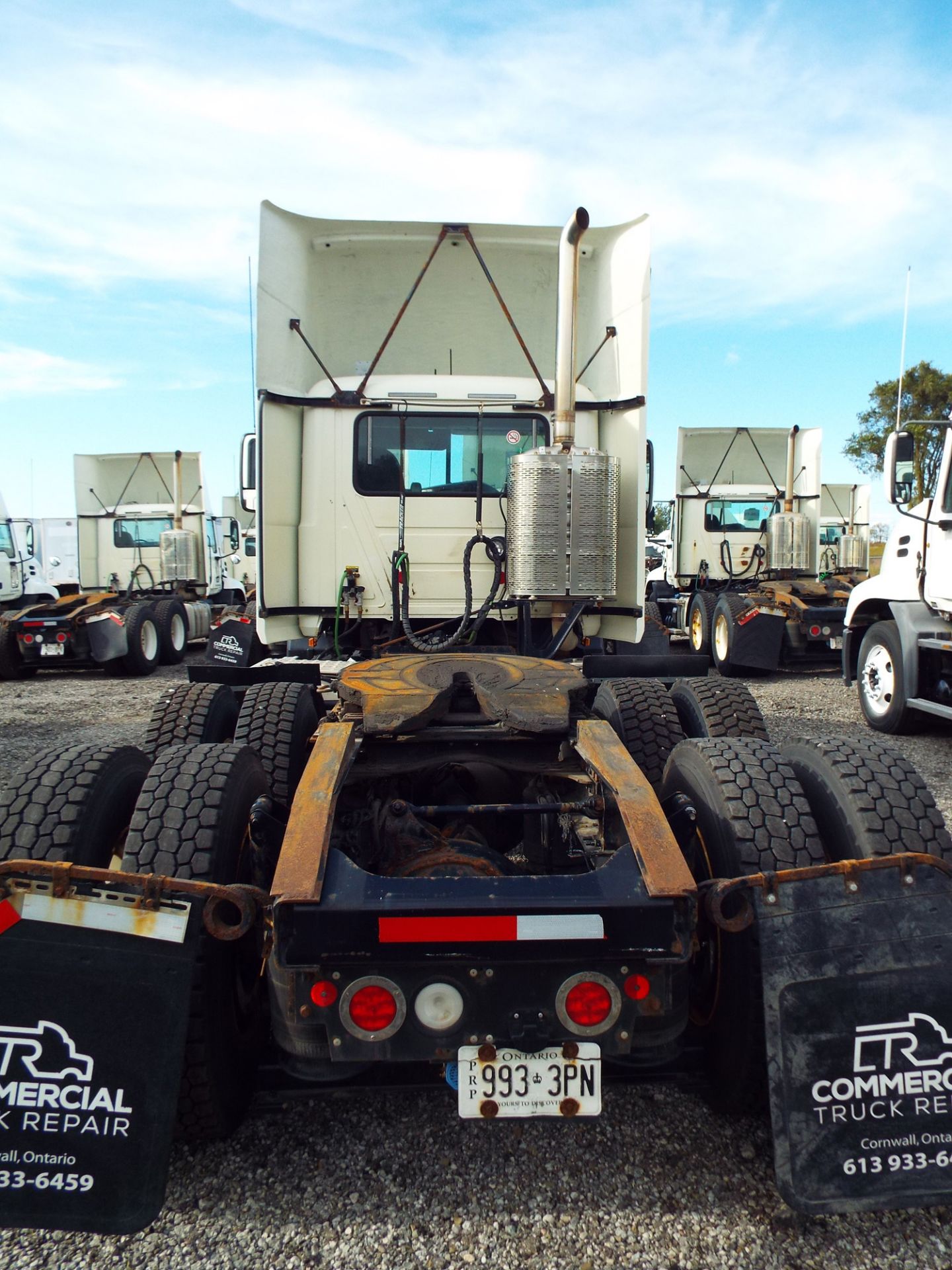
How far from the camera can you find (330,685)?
4.52m

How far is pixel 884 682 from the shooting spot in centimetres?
805

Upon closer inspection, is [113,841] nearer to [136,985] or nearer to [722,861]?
[136,985]

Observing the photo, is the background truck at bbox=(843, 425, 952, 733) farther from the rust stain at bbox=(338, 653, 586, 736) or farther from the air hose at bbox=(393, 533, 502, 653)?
the rust stain at bbox=(338, 653, 586, 736)

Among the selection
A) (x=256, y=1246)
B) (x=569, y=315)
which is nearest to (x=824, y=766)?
(x=256, y=1246)

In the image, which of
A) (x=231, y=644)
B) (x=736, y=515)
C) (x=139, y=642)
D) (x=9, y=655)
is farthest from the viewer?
(x=736, y=515)

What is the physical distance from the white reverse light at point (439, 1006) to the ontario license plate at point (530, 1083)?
73 millimetres

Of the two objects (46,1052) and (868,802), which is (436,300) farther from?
(46,1052)

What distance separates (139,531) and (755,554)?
10.8 metres

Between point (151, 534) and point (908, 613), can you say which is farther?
point (151, 534)

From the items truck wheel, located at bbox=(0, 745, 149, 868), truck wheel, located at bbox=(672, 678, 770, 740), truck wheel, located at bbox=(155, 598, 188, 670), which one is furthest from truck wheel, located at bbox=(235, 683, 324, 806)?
truck wheel, located at bbox=(155, 598, 188, 670)

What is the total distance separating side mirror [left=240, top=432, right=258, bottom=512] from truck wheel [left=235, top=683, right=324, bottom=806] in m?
1.88

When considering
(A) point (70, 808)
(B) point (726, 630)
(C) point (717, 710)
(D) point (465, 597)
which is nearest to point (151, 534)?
(B) point (726, 630)

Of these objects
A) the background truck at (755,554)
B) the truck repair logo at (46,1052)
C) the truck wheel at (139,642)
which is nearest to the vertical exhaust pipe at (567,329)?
the truck repair logo at (46,1052)

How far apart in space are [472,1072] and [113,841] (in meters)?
1.23
